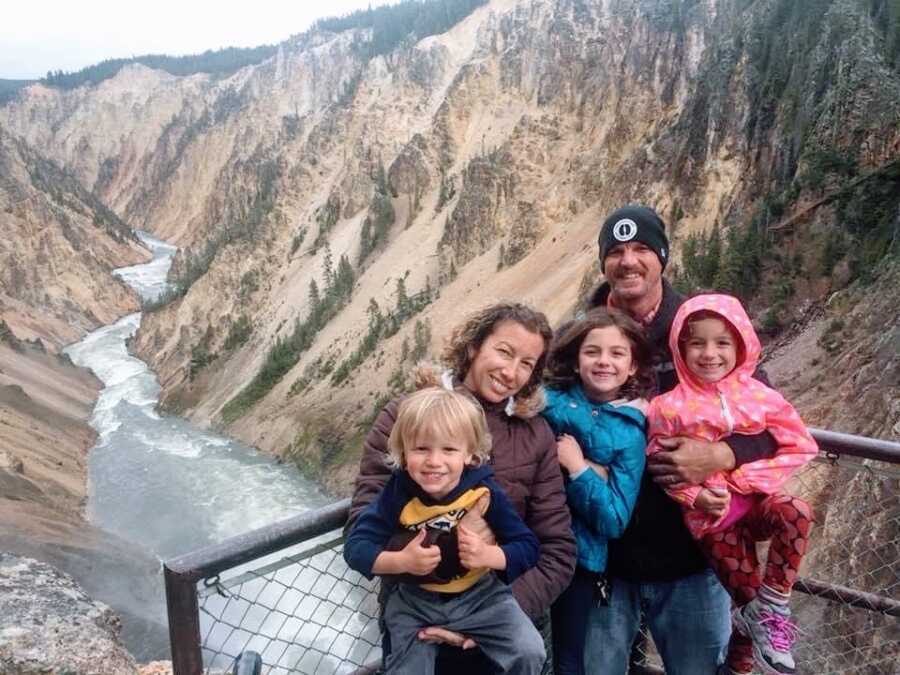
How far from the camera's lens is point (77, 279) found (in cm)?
7206

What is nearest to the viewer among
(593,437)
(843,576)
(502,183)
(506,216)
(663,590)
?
(593,437)

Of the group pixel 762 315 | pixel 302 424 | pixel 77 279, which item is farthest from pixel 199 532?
pixel 77 279

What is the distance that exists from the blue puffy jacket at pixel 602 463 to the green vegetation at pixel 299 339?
126 feet

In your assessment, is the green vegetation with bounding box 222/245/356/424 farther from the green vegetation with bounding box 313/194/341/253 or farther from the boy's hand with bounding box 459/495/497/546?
the boy's hand with bounding box 459/495/497/546

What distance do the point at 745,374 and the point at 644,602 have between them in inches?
37.8

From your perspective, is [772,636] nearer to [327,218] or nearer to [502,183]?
[502,183]

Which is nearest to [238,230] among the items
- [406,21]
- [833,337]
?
[406,21]

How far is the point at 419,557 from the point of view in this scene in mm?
2436

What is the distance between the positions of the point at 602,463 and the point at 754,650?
909 millimetres

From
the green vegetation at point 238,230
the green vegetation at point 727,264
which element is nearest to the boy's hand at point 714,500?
the green vegetation at point 727,264

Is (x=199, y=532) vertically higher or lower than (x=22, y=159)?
lower

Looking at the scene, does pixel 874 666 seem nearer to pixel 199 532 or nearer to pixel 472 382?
pixel 472 382

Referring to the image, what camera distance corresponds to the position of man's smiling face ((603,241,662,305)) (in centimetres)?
321

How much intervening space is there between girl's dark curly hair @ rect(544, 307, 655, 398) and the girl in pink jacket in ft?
0.41
